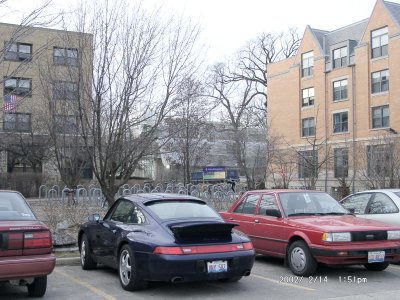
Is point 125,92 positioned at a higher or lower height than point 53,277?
higher

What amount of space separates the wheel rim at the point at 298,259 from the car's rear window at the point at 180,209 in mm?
1663

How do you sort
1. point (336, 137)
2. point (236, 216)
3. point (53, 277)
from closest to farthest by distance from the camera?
point (53, 277) < point (236, 216) < point (336, 137)

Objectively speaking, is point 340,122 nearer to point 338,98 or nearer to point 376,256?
point 338,98

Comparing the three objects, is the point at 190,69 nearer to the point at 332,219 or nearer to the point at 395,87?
the point at 332,219

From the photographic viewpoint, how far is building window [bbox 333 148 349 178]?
143ft

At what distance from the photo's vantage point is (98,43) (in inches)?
443

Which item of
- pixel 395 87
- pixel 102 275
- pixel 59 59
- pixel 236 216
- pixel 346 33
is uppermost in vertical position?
pixel 346 33

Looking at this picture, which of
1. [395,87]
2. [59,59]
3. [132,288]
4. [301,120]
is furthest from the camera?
[301,120]

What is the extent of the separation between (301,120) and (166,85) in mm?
40429

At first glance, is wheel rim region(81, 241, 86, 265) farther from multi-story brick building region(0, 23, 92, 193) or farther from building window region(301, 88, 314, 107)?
building window region(301, 88, 314, 107)

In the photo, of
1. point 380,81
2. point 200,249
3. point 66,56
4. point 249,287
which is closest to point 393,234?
point 249,287

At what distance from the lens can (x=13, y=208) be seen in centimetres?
725

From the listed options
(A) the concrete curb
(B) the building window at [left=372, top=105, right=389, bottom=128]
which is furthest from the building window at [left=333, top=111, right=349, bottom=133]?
(A) the concrete curb

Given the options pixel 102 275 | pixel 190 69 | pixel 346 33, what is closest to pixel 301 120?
pixel 346 33
